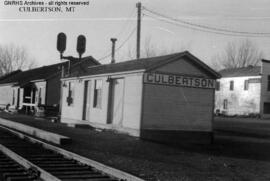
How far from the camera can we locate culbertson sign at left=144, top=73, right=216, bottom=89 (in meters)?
18.2

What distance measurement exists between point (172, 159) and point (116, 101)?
26.6ft

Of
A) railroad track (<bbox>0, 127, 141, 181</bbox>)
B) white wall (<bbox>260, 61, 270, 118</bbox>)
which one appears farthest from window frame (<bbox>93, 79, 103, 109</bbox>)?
white wall (<bbox>260, 61, 270, 118</bbox>)

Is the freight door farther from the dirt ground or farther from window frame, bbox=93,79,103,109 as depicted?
the dirt ground

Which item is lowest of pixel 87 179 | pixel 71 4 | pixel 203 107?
pixel 87 179

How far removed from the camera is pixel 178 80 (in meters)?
18.8

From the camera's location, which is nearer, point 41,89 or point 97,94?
point 97,94

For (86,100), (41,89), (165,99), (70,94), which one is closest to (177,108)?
(165,99)

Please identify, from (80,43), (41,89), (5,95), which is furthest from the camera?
(5,95)

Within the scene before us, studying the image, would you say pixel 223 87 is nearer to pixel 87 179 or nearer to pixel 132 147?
pixel 132 147

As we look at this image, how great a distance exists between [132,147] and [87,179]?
657cm

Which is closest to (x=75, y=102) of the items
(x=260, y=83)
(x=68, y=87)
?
(x=68, y=87)

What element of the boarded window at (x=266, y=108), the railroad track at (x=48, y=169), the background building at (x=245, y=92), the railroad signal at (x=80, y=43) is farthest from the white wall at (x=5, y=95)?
the railroad track at (x=48, y=169)

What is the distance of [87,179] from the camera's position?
28.1 ft

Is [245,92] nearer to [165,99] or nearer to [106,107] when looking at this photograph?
[106,107]
